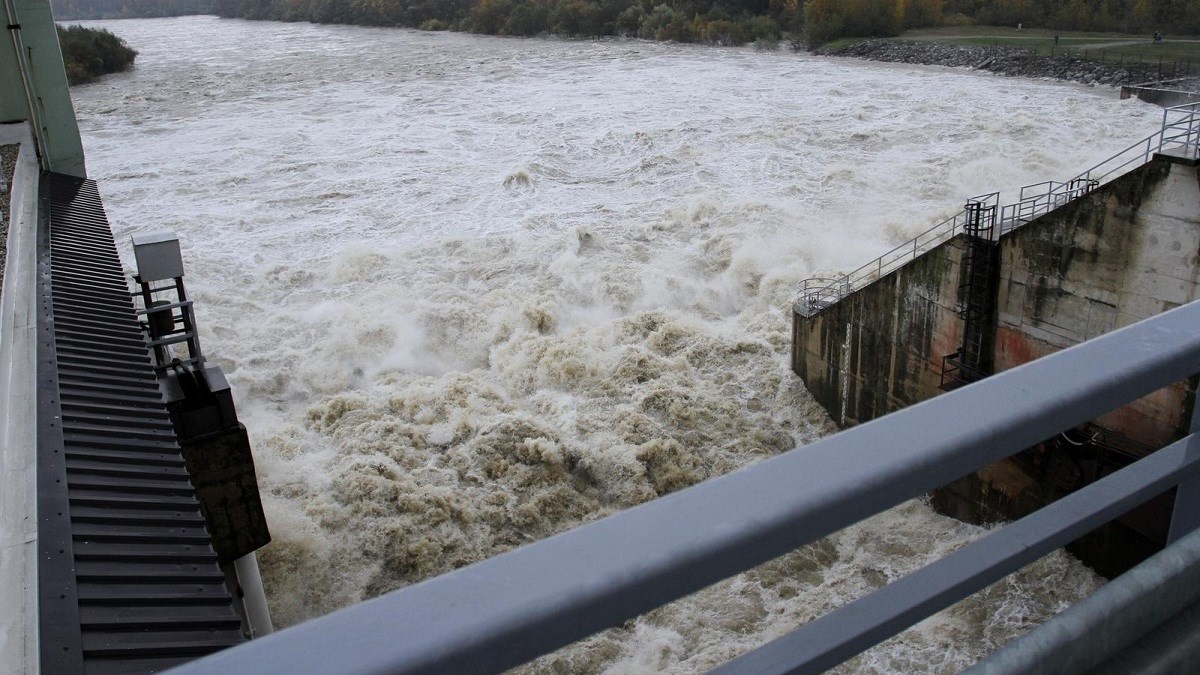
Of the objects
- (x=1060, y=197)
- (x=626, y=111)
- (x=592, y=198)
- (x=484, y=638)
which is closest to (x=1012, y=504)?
(x=1060, y=197)

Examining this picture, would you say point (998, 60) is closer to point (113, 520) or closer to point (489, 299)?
point (489, 299)

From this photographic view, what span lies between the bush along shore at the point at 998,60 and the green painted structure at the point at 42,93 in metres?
33.6

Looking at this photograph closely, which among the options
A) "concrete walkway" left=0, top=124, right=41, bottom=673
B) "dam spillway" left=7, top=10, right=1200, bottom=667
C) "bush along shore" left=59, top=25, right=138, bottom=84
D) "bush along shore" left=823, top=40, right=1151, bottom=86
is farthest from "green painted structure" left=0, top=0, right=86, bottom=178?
"bush along shore" left=59, top=25, right=138, bottom=84

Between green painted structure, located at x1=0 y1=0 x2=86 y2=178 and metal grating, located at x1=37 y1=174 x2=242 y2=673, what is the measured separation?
999cm

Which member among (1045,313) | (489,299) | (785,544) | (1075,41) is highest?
(785,544)

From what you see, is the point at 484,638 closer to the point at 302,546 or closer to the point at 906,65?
the point at 302,546

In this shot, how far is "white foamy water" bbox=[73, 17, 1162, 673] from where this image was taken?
1171 centimetres

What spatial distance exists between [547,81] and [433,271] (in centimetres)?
2472

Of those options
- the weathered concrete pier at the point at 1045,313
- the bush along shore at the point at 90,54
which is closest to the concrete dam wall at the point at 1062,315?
the weathered concrete pier at the point at 1045,313

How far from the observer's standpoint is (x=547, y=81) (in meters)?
43.3

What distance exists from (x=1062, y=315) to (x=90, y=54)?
169ft

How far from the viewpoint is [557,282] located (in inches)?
774

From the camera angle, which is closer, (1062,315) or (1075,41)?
(1062,315)

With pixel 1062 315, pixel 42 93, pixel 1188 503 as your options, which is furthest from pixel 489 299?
pixel 1188 503
